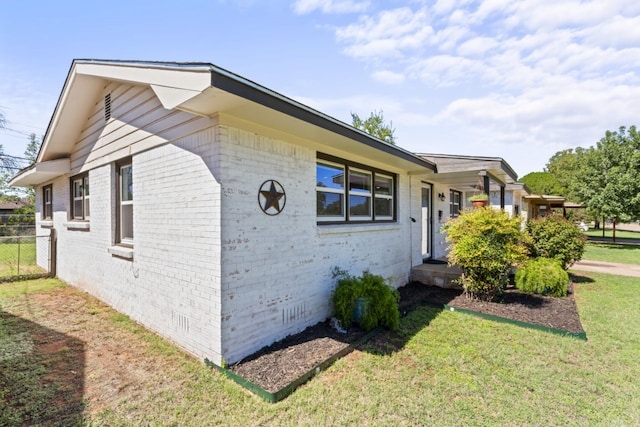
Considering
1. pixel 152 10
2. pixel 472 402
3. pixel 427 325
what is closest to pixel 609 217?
pixel 427 325

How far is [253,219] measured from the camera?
399cm

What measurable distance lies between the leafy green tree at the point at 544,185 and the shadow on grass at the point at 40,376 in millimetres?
37956

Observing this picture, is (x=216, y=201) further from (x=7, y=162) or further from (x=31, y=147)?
(x=31, y=147)

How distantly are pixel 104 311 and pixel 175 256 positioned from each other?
2.85m

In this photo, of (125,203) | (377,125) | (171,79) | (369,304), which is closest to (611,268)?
(369,304)

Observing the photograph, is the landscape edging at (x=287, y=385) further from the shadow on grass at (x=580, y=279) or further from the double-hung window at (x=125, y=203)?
the shadow on grass at (x=580, y=279)

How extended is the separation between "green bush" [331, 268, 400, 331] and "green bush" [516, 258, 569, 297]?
3.74 metres

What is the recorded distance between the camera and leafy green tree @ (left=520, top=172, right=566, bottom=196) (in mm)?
32256

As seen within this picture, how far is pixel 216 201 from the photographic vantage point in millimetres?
3666

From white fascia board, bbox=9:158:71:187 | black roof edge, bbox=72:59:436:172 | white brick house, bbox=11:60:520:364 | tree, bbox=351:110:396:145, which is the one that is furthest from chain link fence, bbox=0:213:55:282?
tree, bbox=351:110:396:145

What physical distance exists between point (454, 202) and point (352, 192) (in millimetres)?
7537

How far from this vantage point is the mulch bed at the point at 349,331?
3.55 metres

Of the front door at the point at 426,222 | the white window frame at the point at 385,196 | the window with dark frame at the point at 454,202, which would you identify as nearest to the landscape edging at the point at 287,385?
the white window frame at the point at 385,196

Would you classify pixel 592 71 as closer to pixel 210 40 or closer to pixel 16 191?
pixel 210 40
